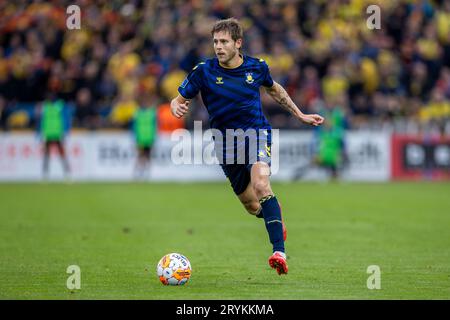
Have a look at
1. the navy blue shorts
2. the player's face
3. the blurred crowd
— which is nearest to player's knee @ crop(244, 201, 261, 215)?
the navy blue shorts

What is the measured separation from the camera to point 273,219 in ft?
29.7

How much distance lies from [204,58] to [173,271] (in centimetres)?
1838

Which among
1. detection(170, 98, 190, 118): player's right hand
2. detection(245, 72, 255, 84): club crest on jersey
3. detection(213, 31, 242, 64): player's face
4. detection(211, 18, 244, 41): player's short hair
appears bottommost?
detection(170, 98, 190, 118): player's right hand

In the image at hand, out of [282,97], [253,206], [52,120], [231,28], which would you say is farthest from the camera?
[52,120]

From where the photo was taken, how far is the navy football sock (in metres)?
8.94

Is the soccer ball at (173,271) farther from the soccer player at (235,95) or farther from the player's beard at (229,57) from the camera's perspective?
the player's beard at (229,57)

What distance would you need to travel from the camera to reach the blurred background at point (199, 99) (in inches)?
1021

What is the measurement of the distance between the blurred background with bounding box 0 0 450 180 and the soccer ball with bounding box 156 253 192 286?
17036 mm

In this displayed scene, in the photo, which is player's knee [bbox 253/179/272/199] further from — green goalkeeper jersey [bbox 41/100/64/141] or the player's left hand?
green goalkeeper jersey [bbox 41/100/64/141]

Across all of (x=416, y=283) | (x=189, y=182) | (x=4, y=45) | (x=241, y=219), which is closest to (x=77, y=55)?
(x=4, y=45)

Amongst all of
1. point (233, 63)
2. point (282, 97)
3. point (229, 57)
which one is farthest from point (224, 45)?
point (282, 97)

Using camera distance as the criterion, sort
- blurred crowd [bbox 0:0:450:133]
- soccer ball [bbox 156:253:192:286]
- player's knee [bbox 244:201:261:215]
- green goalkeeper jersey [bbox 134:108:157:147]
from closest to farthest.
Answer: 1. soccer ball [bbox 156:253:192:286]
2. player's knee [bbox 244:201:261:215]
3. green goalkeeper jersey [bbox 134:108:157:147]
4. blurred crowd [bbox 0:0:450:133]

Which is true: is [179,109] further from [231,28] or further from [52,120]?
[52,120]
